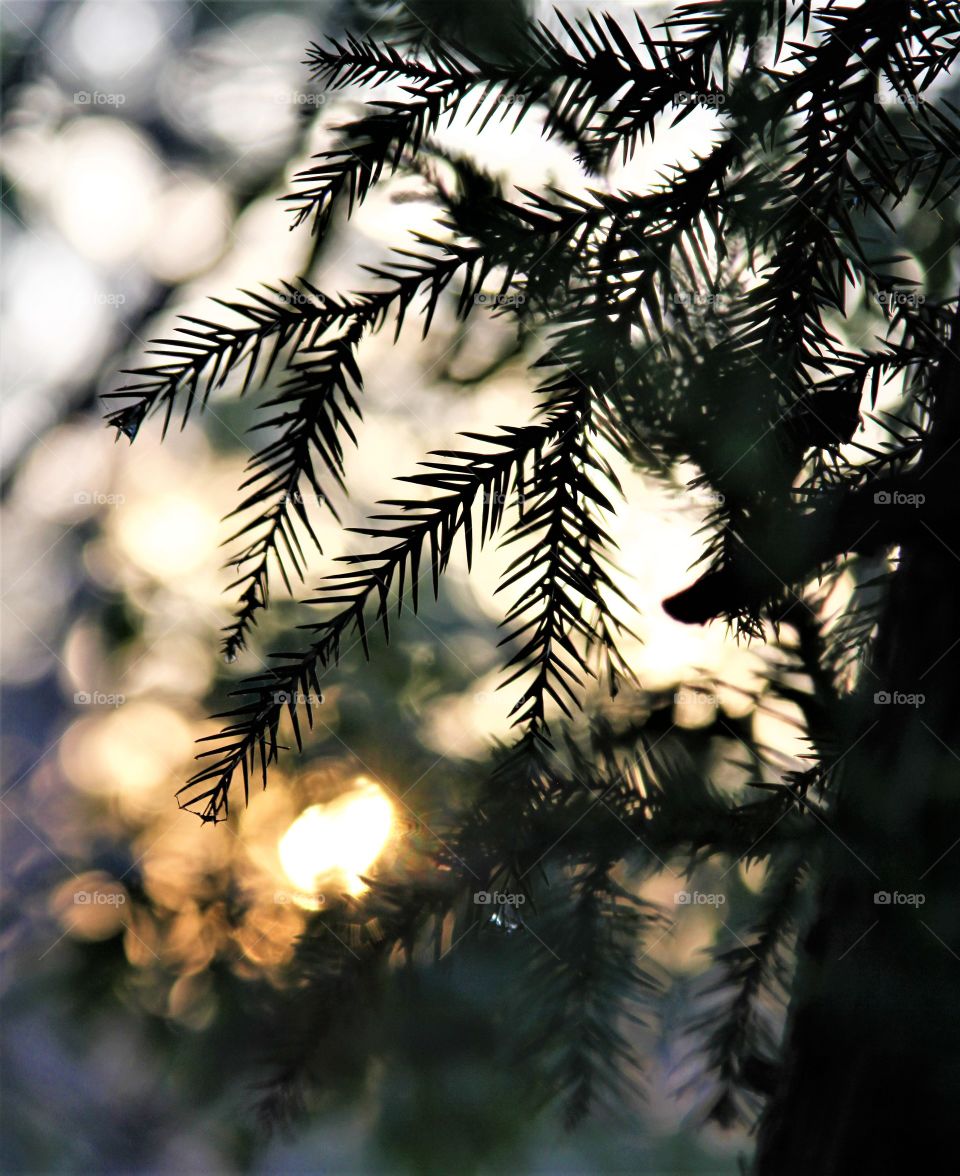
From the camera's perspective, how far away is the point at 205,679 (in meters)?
0.42

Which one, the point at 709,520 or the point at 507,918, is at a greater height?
the point at 709,520

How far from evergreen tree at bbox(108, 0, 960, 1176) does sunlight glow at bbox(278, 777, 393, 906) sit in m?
0.05

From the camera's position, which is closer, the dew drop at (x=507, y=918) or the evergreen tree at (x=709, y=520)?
the evergreen tree at (x=709, y=520)

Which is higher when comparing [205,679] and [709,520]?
[709,520]

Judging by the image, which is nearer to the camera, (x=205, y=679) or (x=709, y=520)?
(x=709, y=520)

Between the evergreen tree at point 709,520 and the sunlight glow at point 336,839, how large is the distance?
48 millimetres

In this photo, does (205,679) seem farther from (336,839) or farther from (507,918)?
(507,918)

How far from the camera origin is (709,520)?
0.82 feet

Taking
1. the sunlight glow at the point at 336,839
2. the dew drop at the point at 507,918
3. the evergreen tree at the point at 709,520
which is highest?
the evergreen tree at the point at 709,520

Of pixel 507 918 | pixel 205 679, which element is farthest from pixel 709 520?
pixel 205 679

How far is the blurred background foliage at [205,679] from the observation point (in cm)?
34

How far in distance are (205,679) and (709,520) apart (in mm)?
297

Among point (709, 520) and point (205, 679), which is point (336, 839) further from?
point (709, 520)

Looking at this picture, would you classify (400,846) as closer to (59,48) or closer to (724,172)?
(724,172)
